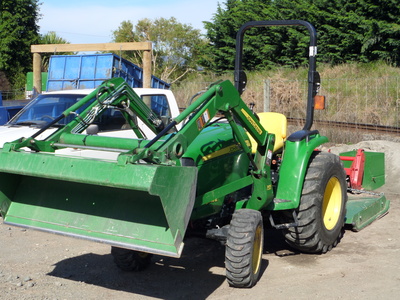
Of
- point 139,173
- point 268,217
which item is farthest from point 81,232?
point 268,217

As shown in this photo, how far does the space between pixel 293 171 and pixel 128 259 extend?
6.02 feet

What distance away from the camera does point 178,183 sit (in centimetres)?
429

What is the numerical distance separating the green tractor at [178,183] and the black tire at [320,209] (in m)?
0.01

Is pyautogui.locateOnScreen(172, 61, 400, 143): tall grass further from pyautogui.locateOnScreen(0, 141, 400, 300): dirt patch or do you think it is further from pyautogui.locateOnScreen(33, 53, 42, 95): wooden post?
pyautogui.locateOnScreen(0, 141, 400, 300): dirt patch

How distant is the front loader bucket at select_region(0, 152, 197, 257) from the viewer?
423 centimetres

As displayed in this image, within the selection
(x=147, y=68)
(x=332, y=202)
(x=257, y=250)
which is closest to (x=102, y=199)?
(x=257, y=250)

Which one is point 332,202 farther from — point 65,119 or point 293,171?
point 65,119

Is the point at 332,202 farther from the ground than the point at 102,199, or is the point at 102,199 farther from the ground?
the point at 102,199

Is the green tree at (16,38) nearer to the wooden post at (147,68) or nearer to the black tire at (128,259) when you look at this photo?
the wooden post at (147,68)

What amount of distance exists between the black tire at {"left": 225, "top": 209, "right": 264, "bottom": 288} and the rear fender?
0.65 m

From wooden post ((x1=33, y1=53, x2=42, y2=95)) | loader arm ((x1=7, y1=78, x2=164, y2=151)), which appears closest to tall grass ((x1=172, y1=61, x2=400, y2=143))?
wooden post ((x1=33, y1=53, x2=42, y2=95))

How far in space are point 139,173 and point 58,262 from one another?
2412mm

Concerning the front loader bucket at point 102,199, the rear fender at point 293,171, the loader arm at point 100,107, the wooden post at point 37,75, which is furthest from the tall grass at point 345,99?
the front loader bucket at point 102,199

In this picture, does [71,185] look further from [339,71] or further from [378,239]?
[339,71]
